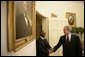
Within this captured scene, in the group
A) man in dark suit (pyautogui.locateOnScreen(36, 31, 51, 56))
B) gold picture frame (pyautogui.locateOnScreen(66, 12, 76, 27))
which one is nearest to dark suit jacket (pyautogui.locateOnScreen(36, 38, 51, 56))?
man in dark suit (pyautogui.locateOnScreen(36, 31, 51, 56))

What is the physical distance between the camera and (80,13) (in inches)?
93.7

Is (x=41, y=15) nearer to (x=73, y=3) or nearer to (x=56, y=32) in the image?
(x=56, y=32)

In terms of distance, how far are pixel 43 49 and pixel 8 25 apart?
61cm

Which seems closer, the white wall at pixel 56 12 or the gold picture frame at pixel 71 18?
the white wall at pixel 56 12

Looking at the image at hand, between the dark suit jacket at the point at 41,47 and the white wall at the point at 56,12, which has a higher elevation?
the white wall at the point at 56,12

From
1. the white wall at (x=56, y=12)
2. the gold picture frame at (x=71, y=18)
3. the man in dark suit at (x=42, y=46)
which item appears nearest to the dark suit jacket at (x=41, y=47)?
the man in dark suit at (x=42, y=46)

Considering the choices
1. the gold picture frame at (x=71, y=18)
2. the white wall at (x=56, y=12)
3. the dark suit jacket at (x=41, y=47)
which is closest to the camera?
the dark suit jacket at (x=41, y=47)

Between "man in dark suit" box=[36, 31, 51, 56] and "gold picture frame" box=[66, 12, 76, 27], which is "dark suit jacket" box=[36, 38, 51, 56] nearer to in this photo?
"man in dark suit" box=[36, 31, 51, 56]

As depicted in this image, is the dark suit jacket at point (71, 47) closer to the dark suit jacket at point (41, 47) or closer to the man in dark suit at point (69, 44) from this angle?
the man in dark suit at point (69, 44)

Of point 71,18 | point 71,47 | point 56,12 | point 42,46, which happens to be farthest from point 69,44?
point 71,18

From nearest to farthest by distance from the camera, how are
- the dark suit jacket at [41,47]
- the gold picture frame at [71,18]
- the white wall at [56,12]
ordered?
the dark suit jacket at [41,47] → the white wall at [56,12] → the gold picture frame at [71,18]

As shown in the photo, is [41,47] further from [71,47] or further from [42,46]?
[71,47]

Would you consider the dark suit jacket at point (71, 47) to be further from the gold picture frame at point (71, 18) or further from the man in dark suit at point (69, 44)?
the gold picture frame at point (71, 18)

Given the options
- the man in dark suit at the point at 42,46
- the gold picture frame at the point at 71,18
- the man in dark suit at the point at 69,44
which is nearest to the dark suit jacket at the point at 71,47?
the man in dark suit at the point at 69,44
